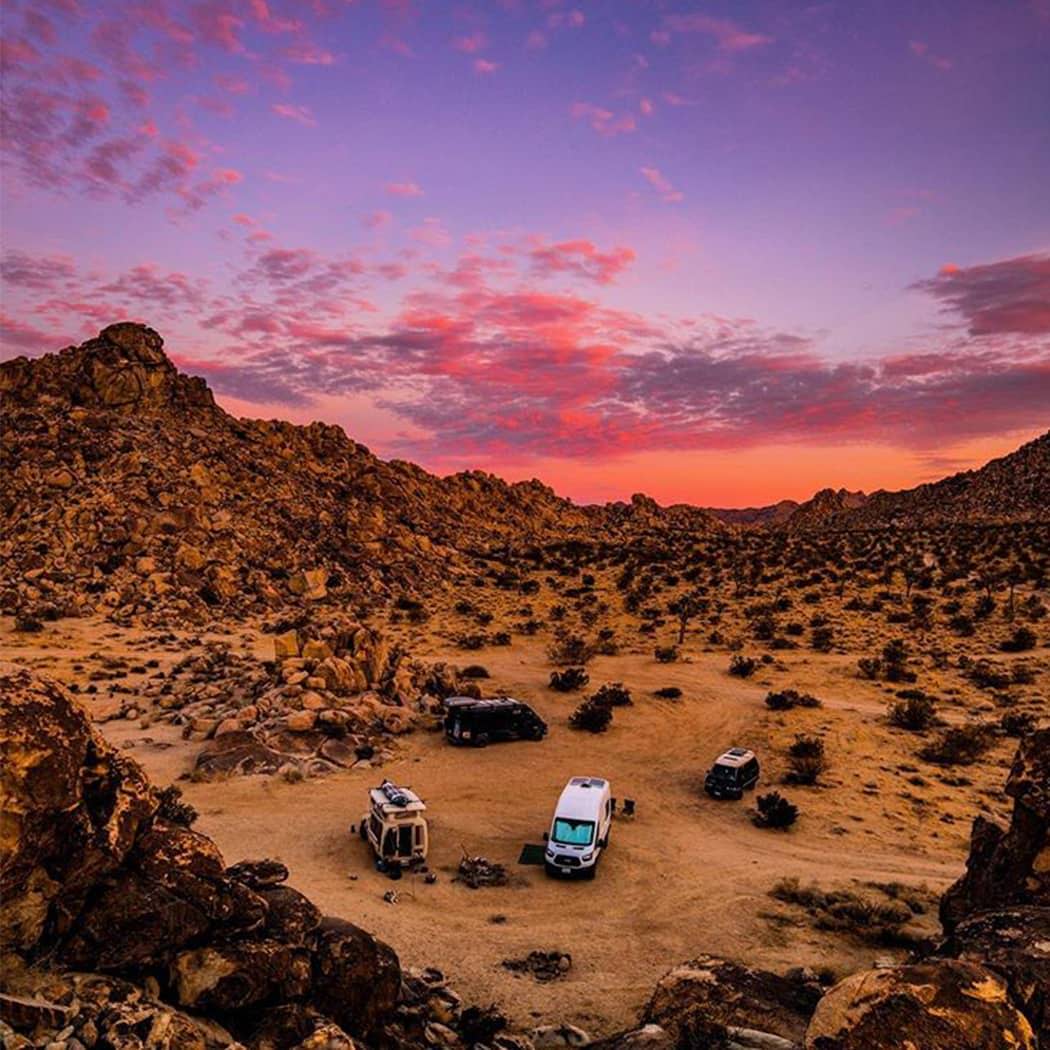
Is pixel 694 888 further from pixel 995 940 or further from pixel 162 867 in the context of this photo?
pixel 162 867

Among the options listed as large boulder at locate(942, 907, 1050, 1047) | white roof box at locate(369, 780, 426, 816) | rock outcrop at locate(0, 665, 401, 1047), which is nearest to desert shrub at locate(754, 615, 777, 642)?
white roof box at locate(369, 780, 426, 816)

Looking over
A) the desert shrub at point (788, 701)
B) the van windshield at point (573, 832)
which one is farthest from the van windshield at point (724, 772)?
the desert shrub at point (788, 701)

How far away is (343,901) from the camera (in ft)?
61.1

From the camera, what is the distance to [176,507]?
6556 centimetres

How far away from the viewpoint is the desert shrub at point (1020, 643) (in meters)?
42.2

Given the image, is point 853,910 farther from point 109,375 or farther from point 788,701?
point 109,375

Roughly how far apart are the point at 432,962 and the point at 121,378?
8064 centimetres

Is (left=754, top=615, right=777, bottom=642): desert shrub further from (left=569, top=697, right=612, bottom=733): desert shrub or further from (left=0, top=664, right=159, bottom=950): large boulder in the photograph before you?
(left=0, top=664, right=159, bottom=950): large boulder

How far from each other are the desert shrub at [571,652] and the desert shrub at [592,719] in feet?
33.2

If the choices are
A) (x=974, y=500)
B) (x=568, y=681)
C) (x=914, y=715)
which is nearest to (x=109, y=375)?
(x=568, y=681)

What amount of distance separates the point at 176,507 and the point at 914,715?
59.7 metres

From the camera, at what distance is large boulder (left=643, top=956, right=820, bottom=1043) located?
1123 cm

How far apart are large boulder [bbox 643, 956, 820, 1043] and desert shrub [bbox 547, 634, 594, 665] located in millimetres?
31655

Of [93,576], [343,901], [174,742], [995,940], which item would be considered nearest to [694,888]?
[343,901]
